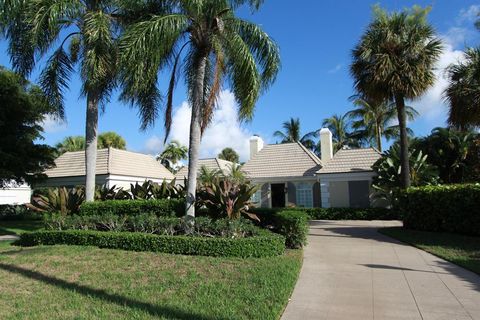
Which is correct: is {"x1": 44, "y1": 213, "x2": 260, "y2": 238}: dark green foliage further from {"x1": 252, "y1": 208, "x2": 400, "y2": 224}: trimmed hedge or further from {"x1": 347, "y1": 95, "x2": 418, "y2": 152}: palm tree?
{"x1": 347, "y1": 95, "x2": 418, "y2": 152}: palm tree

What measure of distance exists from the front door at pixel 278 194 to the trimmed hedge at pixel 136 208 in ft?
43.5

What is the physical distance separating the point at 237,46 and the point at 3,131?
45.7ft

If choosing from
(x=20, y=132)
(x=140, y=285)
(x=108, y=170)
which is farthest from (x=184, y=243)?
(x=108, y=170)

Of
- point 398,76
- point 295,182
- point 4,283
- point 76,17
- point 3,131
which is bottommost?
point 4,283

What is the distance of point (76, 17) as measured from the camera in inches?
559

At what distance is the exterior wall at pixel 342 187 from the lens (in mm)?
23188

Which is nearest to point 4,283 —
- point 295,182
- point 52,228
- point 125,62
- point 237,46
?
point 52,228

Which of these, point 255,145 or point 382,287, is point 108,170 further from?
point 382,287

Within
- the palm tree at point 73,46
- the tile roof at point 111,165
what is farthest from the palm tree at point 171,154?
the palm tree at point 73,46

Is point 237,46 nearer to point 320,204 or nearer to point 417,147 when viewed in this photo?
point 320,204

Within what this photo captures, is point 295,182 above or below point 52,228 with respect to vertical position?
above

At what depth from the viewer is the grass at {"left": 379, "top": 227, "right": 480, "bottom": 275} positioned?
8834 mm

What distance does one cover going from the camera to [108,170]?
23844 millimetres

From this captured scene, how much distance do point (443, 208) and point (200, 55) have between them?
32.5 ft
